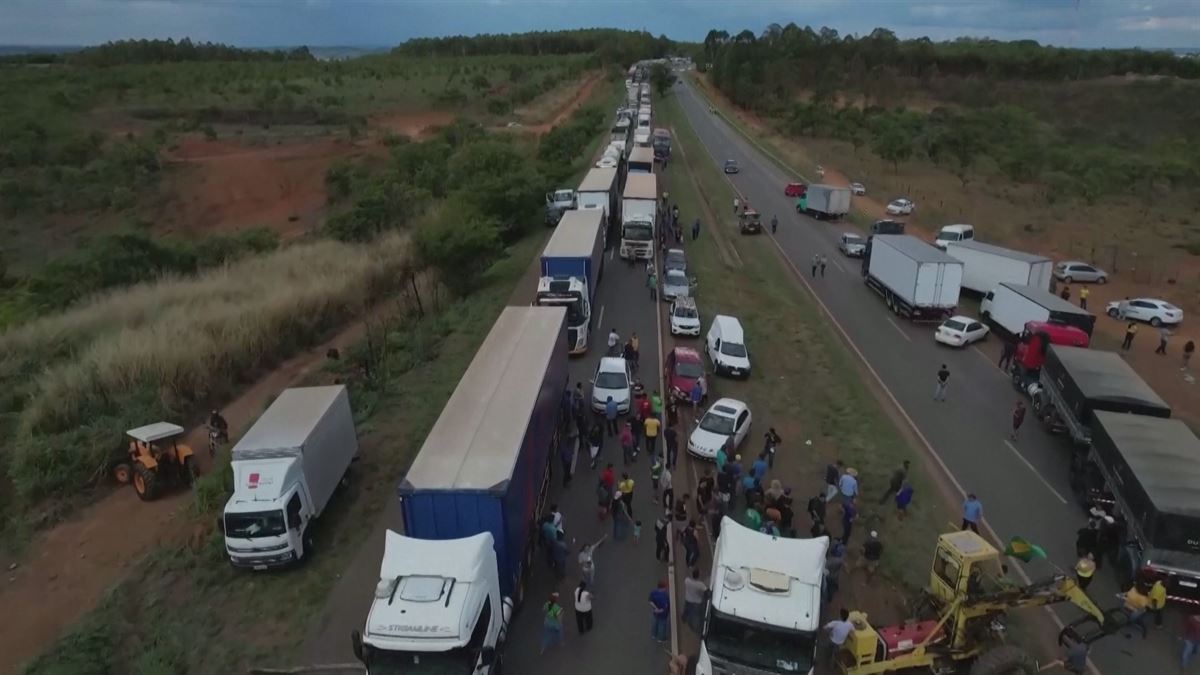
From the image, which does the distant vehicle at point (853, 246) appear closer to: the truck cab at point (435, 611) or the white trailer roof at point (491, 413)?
the white trailer roof at point (491, 413)

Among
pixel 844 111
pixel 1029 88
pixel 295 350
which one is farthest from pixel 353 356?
pixel 1029 88

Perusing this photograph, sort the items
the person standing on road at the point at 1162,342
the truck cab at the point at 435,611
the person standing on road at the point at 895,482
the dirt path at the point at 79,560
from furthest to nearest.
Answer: the person standing on road at the point at 1162,342
the person standing on road at the point at 895,482
the dirt path at the point at 79,560
the truck cab at the point at 435,611

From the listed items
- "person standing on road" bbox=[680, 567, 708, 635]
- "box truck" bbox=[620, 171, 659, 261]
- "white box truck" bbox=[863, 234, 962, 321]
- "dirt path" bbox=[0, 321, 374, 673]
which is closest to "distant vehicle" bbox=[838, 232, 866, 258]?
"white box truck" bbox=[863, 234, 962, 321]

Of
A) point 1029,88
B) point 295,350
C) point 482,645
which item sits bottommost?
point 295,350

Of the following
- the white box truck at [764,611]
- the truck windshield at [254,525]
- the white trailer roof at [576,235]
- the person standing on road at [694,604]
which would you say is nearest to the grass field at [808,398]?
the person standing on road at [694,604]

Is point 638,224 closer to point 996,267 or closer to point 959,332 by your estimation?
point 959,332

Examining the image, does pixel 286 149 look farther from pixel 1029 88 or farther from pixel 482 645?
pixel 1029 88
